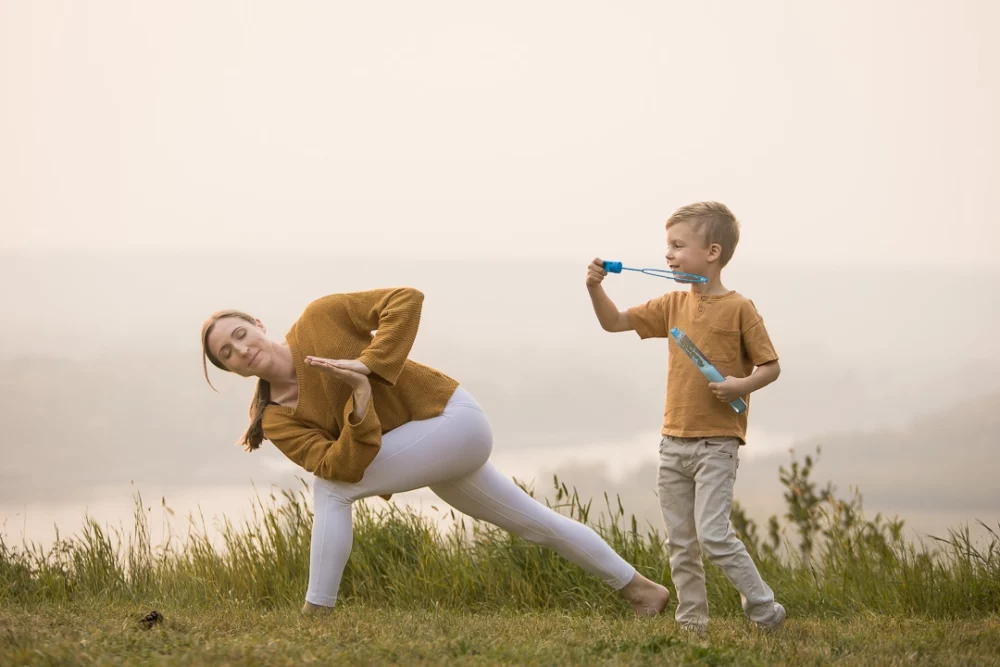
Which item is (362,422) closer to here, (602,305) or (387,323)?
(387,323)

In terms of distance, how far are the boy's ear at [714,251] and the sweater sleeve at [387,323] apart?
132 cm

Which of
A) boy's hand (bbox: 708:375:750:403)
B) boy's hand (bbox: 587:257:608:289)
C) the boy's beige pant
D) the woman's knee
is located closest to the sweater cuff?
the woman's knee

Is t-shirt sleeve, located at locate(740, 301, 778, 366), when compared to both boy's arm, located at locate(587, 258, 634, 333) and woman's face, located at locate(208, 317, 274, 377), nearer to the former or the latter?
boy's arm, located at locate(587, 258, 634, 333)

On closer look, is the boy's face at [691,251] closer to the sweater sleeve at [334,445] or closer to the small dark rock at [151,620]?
the sweater sleeve at [334,445]

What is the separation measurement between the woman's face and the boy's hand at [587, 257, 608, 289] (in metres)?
1.50

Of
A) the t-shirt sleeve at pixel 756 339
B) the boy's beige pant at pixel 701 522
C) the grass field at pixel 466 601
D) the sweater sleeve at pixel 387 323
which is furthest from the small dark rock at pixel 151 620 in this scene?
the t-shirt sleeve at pixel 756 339

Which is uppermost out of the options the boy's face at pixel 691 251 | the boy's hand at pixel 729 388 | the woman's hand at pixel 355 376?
the boy's face at pixel 691 251

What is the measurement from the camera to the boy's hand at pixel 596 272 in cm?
462

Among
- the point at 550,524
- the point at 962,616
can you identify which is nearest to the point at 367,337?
the point at 550,524

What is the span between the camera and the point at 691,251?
4.57m

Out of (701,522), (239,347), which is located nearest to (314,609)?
(239,347)

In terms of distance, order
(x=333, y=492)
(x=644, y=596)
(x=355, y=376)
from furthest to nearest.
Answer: (x=644, y=596)
(x=333, y=492)
(x=355, y=376)

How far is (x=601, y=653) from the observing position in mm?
3814

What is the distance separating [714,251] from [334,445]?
191 cm
